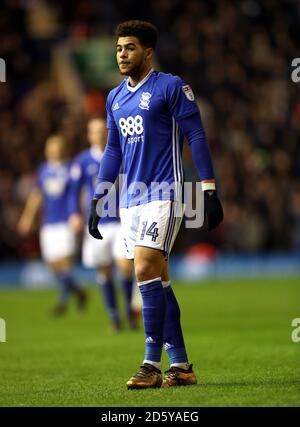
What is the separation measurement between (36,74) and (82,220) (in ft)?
36.4

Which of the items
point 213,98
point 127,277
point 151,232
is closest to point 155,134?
point 151,232

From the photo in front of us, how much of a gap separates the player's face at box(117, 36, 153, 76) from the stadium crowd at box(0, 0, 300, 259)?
12.0 meters

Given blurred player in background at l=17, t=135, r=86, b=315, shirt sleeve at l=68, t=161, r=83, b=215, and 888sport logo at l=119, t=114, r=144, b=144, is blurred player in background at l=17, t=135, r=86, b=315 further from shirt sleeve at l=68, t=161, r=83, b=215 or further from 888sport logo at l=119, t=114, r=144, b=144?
888sport logo at l=119, t=114, r=144, b=144

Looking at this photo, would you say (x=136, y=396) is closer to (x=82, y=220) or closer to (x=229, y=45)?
(x=82, y=220)

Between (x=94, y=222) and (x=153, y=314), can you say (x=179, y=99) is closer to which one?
(x=94, y=222)

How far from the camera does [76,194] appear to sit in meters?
12.6

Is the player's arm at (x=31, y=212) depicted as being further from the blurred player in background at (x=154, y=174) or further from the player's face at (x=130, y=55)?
the player's face at (x=130, y=55)

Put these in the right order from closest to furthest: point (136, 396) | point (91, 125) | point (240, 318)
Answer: point (136, 396), point (91, 125), point (240, 318)

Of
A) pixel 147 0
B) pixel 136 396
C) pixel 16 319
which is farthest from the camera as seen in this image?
pixel 147 0

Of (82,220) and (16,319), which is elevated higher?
(82,220)

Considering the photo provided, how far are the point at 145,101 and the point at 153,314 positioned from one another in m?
1.39

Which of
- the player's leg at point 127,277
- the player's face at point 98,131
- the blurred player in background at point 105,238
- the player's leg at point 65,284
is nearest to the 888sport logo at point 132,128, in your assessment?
the player's face at point 98,131

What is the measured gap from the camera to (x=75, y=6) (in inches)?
967
